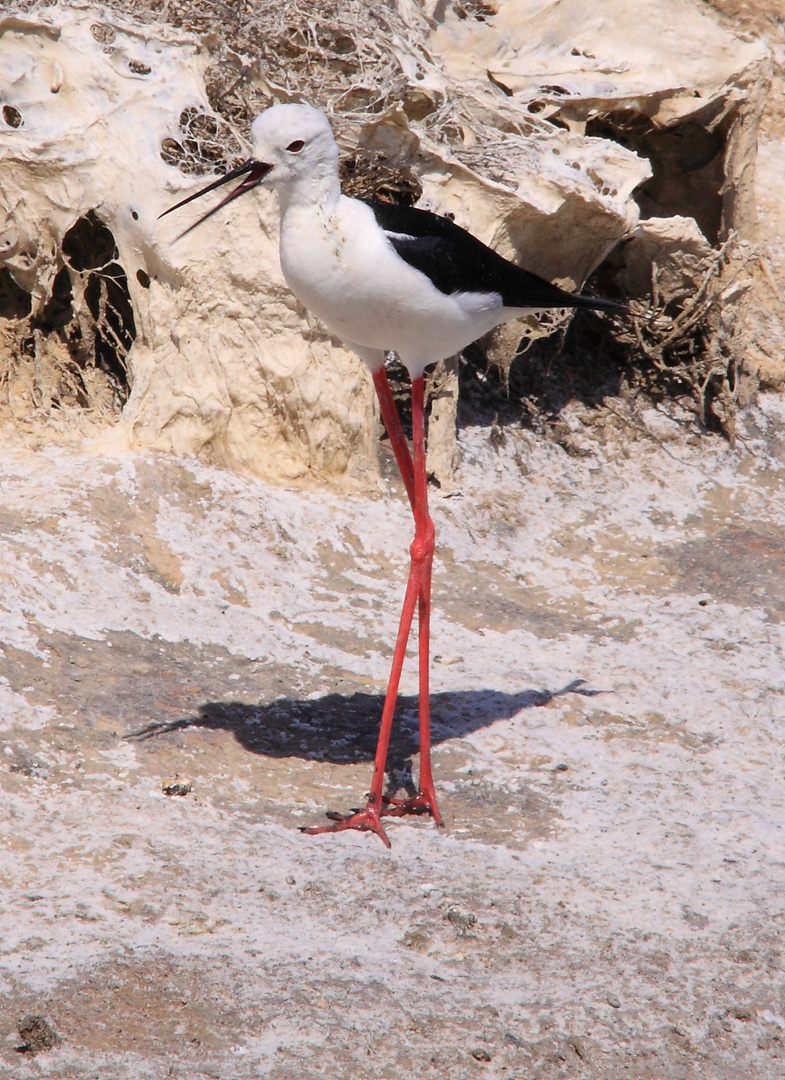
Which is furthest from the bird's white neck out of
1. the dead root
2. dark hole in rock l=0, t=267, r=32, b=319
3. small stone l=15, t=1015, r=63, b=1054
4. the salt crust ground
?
the dead root

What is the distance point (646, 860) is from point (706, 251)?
496cm

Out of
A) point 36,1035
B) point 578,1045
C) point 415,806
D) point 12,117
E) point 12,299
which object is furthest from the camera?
point 12,299

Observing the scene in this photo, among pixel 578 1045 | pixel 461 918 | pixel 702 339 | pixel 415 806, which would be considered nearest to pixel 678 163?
pixel 702 339

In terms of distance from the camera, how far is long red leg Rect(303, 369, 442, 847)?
12.3ft

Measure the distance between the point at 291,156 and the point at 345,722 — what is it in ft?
7.38

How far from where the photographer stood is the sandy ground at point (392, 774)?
2771 mm

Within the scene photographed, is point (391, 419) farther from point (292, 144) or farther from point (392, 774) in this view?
point (392, 774)

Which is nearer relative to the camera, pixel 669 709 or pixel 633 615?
pixel 669 709

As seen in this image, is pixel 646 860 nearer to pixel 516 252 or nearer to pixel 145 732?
pixel 145 732

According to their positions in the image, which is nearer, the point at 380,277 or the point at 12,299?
the point at 380,277

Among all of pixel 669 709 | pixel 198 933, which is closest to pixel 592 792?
pixel 669 709

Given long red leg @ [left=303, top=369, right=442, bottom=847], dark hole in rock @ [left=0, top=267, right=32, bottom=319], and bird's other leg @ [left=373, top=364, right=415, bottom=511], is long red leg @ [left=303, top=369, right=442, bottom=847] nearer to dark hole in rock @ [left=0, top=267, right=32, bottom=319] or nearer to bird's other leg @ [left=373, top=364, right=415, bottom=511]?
bird's other leg @ [left=373, top=364, right=415, bottom=511]

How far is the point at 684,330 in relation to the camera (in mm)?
7492

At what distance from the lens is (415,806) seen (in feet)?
12.9
